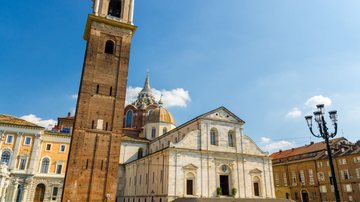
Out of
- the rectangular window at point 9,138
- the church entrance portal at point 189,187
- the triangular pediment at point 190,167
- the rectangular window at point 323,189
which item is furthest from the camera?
the rectangular window at point 323,189

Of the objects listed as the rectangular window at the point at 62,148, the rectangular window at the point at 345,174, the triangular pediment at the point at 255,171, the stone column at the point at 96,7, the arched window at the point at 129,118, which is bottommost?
the triangular pediment at the point at 255,171

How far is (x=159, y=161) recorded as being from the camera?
93.5ft

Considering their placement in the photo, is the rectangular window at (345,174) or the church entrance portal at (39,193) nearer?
the church entrance portal at (39,193)

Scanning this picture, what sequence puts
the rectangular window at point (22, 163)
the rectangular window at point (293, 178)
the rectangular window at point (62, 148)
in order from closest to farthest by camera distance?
1. the rectangular window at point (22, 163)
2. the rectangular window at point (62, 148)
3. the rectangular window at point (293, 178)

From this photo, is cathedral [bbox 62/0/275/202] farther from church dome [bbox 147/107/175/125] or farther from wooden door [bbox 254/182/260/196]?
church dome [bbox 147/107/175/125]

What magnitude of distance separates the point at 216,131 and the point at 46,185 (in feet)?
80.7

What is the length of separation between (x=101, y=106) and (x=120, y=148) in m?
6.12

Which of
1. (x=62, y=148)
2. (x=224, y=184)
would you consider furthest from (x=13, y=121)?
(x=224, y=184)

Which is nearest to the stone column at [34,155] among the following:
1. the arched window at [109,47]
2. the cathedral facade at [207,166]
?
the cathedral facade at [207,166]

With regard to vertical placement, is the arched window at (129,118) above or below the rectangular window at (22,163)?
above

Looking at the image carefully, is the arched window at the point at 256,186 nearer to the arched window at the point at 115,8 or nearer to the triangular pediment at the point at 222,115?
the triangular pediment at the point at 222,115

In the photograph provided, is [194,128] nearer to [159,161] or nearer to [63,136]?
[159,161]

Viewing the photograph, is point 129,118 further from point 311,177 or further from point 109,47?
point 311,177

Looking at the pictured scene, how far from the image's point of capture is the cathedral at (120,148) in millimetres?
23344
